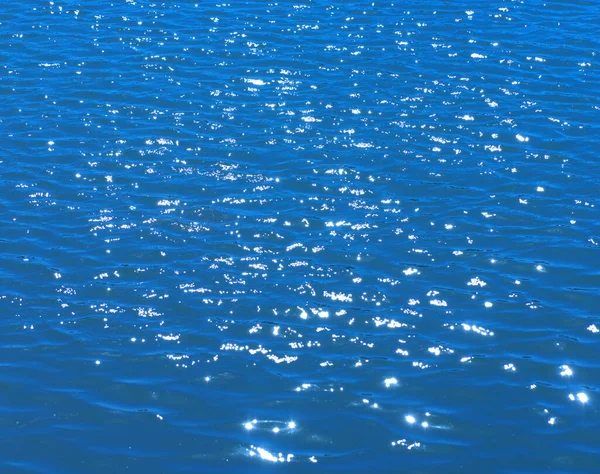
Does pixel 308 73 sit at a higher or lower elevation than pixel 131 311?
higher

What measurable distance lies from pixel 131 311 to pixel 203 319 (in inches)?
61.8

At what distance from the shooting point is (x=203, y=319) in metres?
18.0

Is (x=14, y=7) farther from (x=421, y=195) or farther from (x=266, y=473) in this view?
(x=266, y=473)

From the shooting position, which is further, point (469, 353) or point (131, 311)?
point (131, 311)

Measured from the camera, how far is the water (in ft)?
51.1

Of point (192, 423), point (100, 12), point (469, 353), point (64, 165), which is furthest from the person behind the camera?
point (100, 12)

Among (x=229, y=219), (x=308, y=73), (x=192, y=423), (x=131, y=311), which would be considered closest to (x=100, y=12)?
(x=308, y=73)

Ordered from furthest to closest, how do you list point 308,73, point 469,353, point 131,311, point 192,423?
1. point 308,73
2. point 131,311
3. point 469,353
4. point 192,423

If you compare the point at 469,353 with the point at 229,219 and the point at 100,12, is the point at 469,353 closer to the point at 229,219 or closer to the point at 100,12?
the point at 229,219

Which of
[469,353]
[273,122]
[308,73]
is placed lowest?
[469,353]

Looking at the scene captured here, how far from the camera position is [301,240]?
20312 mm

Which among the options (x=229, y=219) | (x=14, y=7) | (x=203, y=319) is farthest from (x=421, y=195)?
(x=14, y=7)

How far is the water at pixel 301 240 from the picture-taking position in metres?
15.6

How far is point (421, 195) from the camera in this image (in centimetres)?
2188
